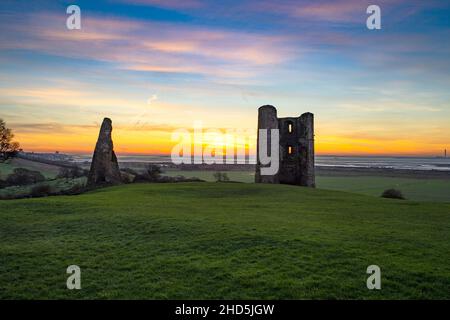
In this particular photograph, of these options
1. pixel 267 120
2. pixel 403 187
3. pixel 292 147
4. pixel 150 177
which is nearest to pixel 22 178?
pixel 150 177

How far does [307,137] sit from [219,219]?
27157 millimetres

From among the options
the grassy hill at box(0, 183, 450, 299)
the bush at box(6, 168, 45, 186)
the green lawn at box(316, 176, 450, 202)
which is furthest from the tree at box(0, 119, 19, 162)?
the green lawn at box(316, 176, 450, 202)

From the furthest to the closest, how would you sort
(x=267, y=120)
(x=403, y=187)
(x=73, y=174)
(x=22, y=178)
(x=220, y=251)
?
(x=403, y=187), (x=22, y=178), (x=73, y=174), (x=267, y=120), (x=220, y=251)

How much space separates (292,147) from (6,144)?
34.0 metres

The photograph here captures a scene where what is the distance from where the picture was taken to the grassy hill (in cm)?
845

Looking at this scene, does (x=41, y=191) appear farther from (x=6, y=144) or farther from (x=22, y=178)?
(x=22, y=178)

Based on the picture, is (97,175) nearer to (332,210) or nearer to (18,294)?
(332,210)

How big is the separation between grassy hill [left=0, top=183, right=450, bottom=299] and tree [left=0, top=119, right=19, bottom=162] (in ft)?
91.6

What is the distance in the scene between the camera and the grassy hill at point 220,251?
8445 millimetres

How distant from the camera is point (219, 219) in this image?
15.4 metres

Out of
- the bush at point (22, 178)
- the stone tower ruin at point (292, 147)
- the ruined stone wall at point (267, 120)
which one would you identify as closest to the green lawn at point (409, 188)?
the stone tower ruin at point (292, 147)

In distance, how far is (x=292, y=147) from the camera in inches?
1622

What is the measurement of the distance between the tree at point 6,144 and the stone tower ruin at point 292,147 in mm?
29693

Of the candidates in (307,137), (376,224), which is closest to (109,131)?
(307,137)
